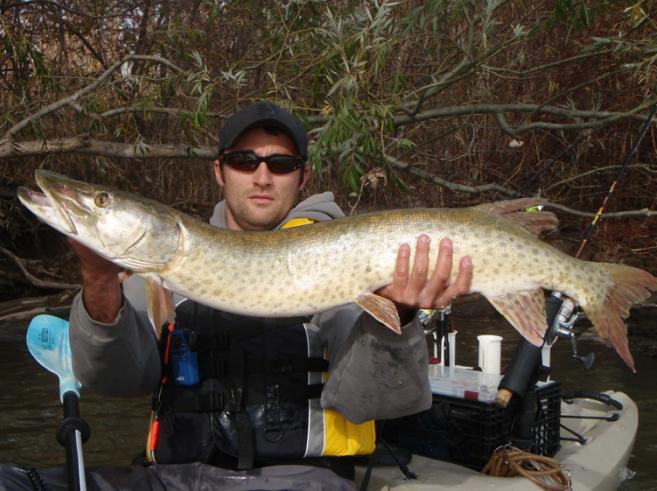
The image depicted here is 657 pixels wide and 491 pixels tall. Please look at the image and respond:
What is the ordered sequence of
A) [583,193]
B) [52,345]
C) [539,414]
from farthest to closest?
[583,193] → [539,414] → [52,345]

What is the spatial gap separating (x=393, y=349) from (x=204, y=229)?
76cm

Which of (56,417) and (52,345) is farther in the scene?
(56,417)

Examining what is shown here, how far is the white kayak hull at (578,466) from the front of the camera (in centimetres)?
292

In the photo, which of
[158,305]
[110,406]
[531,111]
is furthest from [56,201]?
[531,111]

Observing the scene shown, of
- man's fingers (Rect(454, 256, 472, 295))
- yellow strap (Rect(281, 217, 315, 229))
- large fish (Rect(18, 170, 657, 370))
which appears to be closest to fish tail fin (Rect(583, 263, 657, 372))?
large fish (Rect(18, 170, 657, 370))

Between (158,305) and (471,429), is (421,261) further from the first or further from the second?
(471,429)

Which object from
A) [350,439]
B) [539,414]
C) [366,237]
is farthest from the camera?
[539,414]

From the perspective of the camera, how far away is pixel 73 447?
2494mm

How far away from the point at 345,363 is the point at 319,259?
0.39 m

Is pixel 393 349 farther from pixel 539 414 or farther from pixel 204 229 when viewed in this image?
pixel 539 414

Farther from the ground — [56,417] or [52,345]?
[52,345]

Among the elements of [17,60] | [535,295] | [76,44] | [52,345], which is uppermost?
[76,44]

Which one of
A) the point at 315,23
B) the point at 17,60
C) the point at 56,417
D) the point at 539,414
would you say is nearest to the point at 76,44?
the point at 17,60

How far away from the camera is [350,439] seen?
2.55 meters
